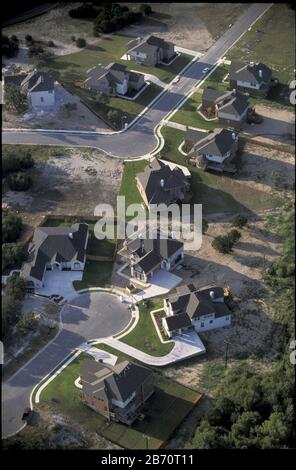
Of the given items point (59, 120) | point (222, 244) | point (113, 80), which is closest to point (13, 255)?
point (222, 244)

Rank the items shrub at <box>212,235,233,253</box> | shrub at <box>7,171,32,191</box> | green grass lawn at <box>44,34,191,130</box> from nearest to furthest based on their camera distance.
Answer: shrub at <box>212,235,233,253</box> → shrub at <box>7,171,32,191</box> → green grass lawn at <box>44,34,191,130</box>

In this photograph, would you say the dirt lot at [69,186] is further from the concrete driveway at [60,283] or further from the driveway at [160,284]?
the driveway at [160,284]

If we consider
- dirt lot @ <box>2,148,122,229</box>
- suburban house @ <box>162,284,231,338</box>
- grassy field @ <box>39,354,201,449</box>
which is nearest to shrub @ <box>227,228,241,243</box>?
suburban house @ <box>162,284,231,338</box>

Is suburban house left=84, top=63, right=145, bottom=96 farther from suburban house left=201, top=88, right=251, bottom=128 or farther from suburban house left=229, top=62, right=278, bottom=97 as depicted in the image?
suburban house left=229, top=62, right=278, bottom=97

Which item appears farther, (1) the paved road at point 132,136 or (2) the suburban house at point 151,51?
(2) the suburban house at point 151,51

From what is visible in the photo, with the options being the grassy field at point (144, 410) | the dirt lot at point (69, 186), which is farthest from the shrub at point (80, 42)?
the grassy field at point (144, 410)

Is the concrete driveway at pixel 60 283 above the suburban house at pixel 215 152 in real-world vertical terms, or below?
below
